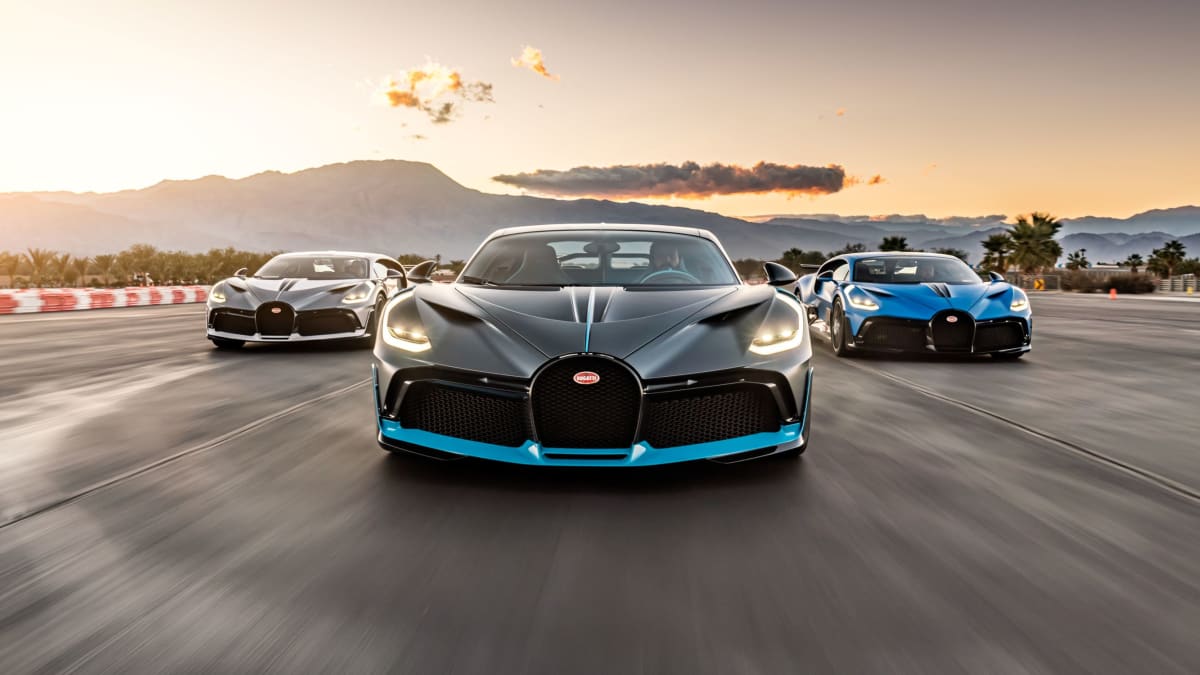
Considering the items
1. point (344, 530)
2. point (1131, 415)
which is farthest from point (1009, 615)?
point (1131, 415)

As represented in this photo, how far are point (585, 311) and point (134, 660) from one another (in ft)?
8.24

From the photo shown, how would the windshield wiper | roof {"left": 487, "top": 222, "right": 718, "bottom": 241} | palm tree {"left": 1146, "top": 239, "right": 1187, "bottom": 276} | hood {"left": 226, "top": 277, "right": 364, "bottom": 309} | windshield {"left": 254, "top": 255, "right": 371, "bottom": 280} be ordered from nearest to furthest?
1. the windshield wiper
2. roof {"left": 487, "top": 222, "right": 718, "bottom": 241}
3. hood {"left": 226, "top": 277, "right": 364, "bottom": 309}
4. windshield {"left": 254, "top": 255, "right": 371, "bottom": 280}
5. palm tree {"left": 1146, "top": 239, "right": 1187, "bottom": 276}

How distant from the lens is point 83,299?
2533cm

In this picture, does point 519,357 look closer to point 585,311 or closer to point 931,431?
point 585,311

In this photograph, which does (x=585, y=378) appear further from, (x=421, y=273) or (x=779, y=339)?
(x=421, y=273)

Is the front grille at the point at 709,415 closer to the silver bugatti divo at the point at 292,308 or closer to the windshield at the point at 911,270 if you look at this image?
the windshield at the point at 911,270

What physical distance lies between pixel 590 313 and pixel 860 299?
7039mm

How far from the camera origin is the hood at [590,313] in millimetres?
3824

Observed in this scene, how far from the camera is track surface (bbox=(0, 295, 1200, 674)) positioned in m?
2.29

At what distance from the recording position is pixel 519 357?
3795mm

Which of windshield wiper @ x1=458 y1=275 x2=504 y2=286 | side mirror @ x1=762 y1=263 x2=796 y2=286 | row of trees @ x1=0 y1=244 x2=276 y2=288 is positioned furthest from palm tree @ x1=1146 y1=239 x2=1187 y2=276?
windshield wiper @ x1=458 y1=275 x2=504 y2=286

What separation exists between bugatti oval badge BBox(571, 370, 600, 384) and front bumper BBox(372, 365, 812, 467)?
312 mm

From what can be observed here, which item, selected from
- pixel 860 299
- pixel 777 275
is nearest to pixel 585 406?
pixel 777 275

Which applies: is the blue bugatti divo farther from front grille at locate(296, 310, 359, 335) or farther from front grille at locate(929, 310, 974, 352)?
front grille at locate(296, 310, 359, 335)
